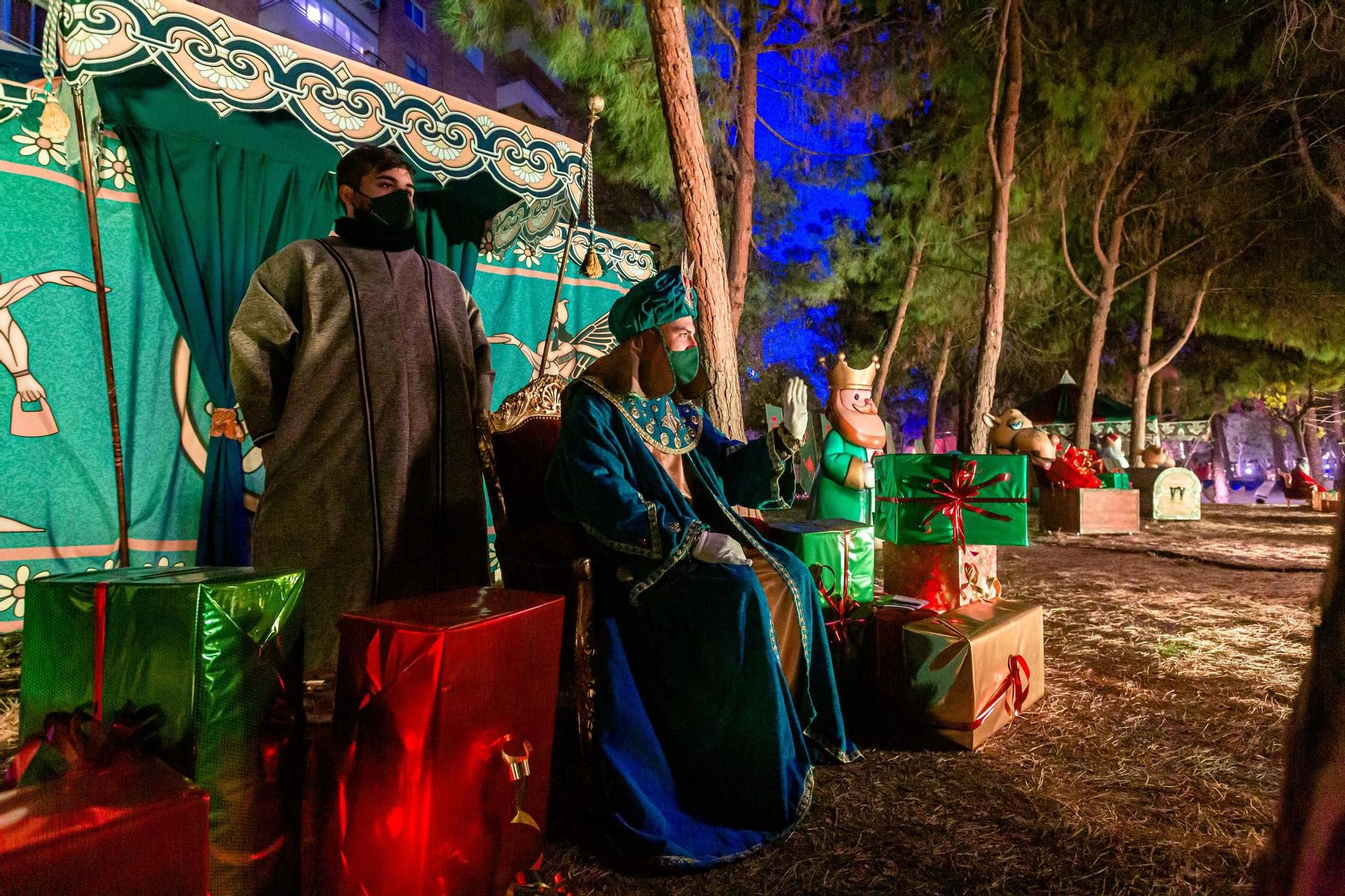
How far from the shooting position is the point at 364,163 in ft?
8.55

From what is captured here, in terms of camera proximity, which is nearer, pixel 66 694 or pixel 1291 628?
pixel 66 694

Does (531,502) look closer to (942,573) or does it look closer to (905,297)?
(942,573)

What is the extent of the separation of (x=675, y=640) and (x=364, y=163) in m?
2.15

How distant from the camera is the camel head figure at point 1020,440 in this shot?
29.8ft

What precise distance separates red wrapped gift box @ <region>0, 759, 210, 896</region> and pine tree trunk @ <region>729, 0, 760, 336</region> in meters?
5.68

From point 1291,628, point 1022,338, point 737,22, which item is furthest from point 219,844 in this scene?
point 1022,338

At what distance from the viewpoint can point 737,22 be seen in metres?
6.89

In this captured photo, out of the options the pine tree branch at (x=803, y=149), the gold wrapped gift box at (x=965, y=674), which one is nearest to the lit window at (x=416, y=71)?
the pine tree branch at (x=803, y=149)

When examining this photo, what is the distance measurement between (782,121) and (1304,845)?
28.2 ft

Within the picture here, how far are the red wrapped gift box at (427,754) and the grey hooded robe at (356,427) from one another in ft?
3.36

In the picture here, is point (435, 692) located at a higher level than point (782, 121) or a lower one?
lower

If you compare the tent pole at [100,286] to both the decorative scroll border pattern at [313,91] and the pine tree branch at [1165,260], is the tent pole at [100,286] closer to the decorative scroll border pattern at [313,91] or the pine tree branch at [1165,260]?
the decorative scroll border pattern at [313,91]

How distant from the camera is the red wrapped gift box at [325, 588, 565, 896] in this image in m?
1.42

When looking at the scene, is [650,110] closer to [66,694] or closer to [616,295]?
[616,295]
